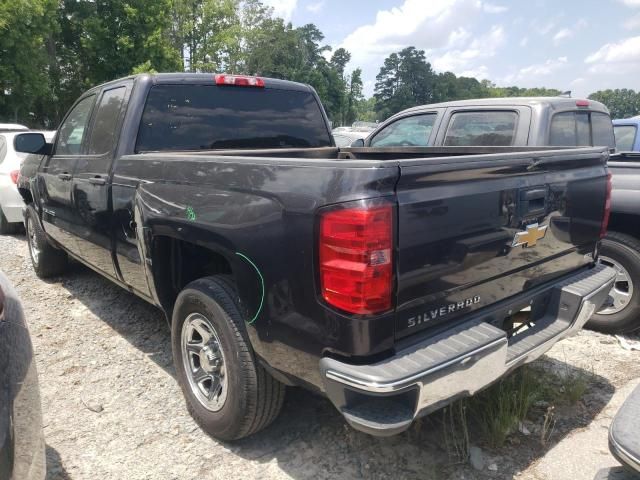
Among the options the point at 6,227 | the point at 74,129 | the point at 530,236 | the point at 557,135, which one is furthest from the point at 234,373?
the point at 6,227

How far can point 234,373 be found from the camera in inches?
96.0

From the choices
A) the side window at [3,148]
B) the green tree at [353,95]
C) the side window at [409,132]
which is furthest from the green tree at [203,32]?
the green tree at [353,95]

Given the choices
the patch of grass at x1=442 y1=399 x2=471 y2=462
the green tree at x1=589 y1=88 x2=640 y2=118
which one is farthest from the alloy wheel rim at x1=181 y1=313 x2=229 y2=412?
the green tree at x1=589 y1=88 x2=640 y2=118

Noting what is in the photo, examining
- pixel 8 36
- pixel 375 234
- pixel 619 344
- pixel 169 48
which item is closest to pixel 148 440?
pixel 375 234

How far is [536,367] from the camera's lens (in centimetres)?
353

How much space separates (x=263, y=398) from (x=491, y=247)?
52.3 inches

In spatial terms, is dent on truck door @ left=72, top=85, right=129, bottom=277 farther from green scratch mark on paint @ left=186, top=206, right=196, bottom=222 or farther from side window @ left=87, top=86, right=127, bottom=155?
green scratch mark on paint @ left=186, top=206, right=196, bottom=222

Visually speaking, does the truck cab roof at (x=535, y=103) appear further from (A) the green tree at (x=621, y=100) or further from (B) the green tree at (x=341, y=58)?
(A) the green tree at (x=621, y=100)

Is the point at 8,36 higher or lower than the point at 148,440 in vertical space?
higher

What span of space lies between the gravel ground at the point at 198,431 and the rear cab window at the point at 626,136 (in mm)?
4729

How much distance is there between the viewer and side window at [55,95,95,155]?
421 centimetres

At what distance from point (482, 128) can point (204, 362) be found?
3718 mm

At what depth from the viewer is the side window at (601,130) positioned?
5.31 meters

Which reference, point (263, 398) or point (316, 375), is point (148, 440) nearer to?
point (263, 398)
